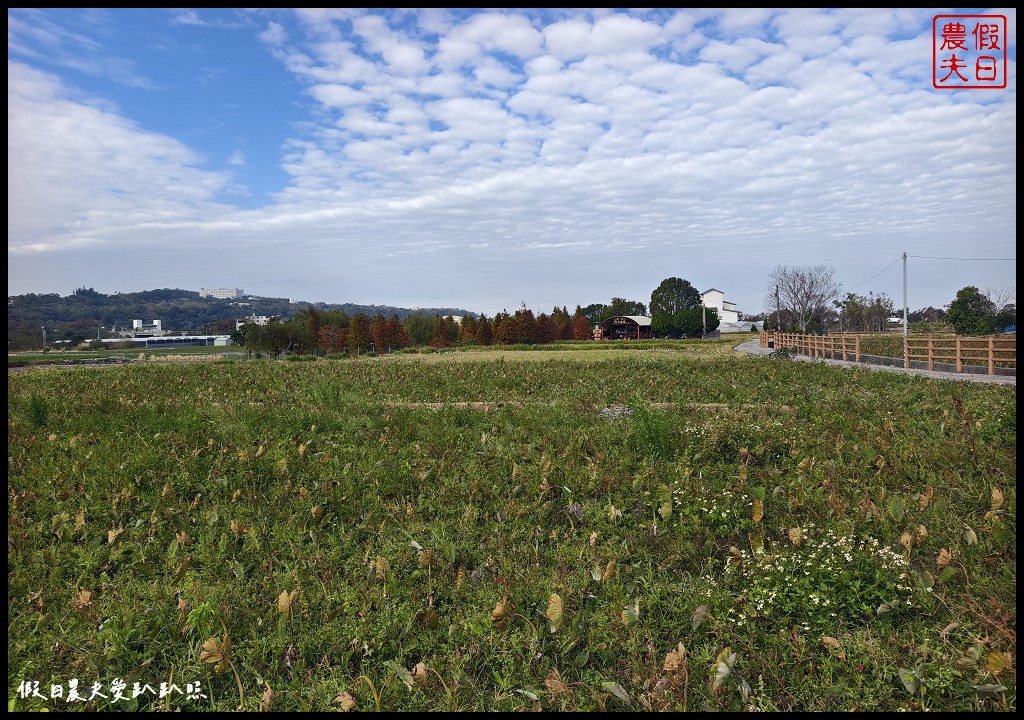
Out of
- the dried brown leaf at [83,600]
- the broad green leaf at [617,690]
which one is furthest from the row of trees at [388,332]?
the broad green leaf at [617,690]

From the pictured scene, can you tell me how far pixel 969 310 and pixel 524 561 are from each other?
178 ft

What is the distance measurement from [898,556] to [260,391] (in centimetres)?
1390

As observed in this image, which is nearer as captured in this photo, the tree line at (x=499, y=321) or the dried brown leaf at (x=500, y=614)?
the dried brown leaf at (x=500, y=614)

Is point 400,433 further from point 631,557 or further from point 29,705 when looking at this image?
point 29,705

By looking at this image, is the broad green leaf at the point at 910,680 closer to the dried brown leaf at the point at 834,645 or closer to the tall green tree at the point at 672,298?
the dried brown leaf at the point at 834,645

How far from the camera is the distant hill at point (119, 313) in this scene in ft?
61.6

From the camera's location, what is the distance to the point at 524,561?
5273mm

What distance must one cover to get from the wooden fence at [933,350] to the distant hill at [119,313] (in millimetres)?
22807

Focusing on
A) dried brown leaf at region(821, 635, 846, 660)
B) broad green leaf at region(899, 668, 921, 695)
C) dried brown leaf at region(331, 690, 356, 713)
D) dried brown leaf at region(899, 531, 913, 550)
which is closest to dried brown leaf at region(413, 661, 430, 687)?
dried brown leaf at region(331, 690, 356, 713)

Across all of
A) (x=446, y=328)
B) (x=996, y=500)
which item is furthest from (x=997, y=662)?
(x=446, y=328)

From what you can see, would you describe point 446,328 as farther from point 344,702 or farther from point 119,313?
point 344,702

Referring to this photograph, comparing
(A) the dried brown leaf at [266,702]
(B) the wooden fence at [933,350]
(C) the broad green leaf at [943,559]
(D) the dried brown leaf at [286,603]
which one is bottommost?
(A) the dried brown leaf at [266,702]

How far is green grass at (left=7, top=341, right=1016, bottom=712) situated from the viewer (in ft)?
12.7

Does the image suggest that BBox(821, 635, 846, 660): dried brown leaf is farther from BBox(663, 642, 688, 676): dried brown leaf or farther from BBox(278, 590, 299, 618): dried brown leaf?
BBox(278, 590, 299, 618): dried brown leaf
